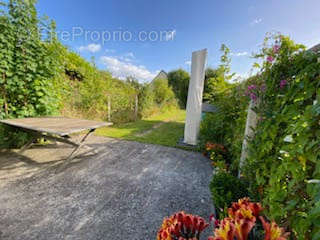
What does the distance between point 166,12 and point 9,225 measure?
223 inches

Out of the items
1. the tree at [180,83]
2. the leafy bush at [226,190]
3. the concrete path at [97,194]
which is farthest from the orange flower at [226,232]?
the tree at [180,83]

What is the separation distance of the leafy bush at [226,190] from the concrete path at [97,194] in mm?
283

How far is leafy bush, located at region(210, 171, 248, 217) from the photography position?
1314 mm

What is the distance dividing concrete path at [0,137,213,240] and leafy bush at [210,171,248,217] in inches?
11.1

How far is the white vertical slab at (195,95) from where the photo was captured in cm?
336

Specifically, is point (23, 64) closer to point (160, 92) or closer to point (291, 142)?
point (291, 142)

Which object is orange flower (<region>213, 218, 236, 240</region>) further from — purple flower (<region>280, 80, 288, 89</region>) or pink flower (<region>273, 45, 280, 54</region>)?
pink flower (<region>273, 45, 280, 54</region>)

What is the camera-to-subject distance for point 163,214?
1.49 meters

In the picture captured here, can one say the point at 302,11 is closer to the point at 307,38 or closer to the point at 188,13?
the point at 307,38

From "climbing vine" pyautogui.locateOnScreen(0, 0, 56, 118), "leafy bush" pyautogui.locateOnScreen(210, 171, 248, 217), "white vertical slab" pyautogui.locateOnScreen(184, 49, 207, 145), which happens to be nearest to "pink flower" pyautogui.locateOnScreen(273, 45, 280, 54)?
"leafy bush" pyautogui.locateOnScreen(210, 171, 248, 217)

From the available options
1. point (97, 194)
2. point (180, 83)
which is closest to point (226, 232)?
point (97, 194)

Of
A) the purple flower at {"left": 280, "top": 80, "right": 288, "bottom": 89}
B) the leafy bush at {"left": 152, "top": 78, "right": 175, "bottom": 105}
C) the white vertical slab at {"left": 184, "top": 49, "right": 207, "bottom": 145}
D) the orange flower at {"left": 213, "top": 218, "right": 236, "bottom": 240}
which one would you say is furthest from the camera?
the leafy bush at {"left": 152, "top": 78, "right": 175, "bottom": 105}

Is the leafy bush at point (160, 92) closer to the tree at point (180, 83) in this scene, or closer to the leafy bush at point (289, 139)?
the tree at point (180, 83)

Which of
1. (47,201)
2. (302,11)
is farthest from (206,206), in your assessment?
(302,11)
